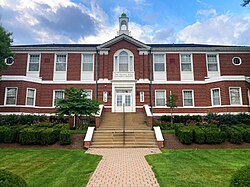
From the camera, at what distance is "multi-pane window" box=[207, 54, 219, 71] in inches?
870

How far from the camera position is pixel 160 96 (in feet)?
70.9

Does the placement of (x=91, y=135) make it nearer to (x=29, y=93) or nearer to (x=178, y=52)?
(x=29, y=93)

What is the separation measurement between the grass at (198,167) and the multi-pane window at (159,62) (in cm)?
1280

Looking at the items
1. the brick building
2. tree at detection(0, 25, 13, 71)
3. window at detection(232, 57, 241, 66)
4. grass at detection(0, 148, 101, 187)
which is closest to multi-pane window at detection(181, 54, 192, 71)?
the brick building

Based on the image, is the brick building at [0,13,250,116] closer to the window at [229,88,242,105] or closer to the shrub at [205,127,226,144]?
the window at [229,88,242,105]

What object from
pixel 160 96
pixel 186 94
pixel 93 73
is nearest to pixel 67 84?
pixel 93 73

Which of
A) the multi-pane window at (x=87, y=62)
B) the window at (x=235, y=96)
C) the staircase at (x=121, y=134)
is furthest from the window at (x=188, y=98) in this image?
the multi-pane window at (x=87, y=62)

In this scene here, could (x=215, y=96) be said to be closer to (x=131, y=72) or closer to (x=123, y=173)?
(x=131, y=72)

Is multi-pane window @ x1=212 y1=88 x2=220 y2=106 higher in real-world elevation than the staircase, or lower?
higher

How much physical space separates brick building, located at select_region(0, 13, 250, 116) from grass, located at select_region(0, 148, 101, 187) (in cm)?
1092

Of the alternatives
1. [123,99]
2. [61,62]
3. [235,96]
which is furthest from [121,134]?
[235,96]

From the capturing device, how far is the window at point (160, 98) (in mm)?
21453

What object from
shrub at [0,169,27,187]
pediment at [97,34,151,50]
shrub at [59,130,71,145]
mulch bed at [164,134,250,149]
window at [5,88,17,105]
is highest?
pediment at [97,34,151,50]

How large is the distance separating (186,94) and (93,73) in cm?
1013
